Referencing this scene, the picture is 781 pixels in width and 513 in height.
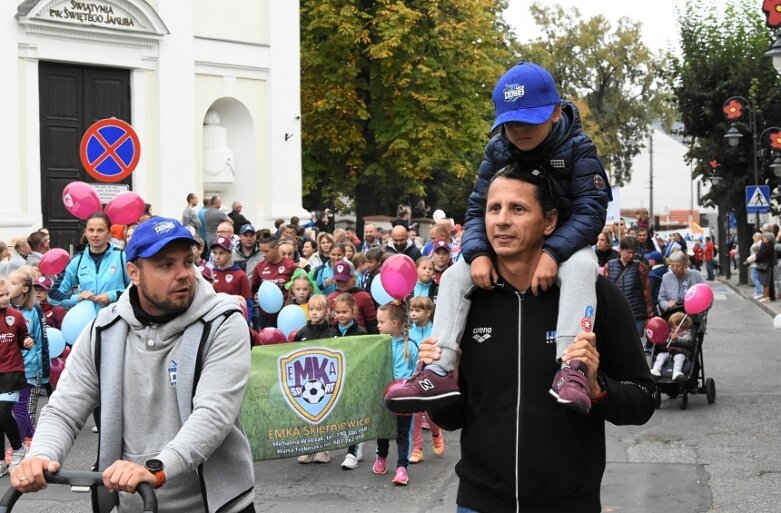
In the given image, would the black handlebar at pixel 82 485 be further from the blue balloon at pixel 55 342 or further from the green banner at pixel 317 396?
the blue balloon at pixel 55 342

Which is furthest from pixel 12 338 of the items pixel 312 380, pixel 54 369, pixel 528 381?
pixel 528 381

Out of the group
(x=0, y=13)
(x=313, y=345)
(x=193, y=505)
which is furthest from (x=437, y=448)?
(x=0, y=13)

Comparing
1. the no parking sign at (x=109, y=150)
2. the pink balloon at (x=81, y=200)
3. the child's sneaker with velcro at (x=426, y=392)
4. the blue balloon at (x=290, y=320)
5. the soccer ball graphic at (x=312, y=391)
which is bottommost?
the soccer ball graphic at (x=312, y=391)

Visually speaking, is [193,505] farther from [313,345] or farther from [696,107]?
[696,107]

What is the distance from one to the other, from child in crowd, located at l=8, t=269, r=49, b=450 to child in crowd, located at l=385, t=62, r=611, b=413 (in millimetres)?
7714

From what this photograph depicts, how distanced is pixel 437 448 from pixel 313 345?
64.6 inches

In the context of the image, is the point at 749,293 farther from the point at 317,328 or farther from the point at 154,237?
the point at 154,237

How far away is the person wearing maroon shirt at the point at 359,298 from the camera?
1282 centimetres

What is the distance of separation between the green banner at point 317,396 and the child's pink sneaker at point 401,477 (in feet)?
1.91

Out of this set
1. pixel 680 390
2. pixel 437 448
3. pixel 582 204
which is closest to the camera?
pixel 582 204

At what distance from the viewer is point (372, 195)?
4334 cm

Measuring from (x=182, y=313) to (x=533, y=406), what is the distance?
127cm

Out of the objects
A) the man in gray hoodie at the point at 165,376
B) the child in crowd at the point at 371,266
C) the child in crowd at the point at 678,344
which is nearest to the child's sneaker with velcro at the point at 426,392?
the man in gray hoodie at the point at 165,376

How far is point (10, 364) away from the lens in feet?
34.8
